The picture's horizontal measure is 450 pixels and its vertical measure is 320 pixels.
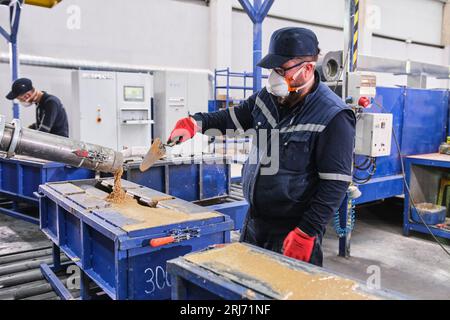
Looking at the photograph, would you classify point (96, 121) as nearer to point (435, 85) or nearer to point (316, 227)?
point (316, 227)

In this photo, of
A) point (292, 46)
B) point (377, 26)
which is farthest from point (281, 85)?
point (377, 26)

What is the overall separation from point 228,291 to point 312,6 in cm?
1147

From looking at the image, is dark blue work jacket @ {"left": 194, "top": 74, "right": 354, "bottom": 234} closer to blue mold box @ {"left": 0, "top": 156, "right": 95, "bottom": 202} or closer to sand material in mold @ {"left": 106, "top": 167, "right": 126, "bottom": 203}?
sand material in mold @ {"left": 106, "top": 167, "right": 126, "bottom": 203}

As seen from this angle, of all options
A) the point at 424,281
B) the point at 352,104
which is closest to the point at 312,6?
the point at 352,104

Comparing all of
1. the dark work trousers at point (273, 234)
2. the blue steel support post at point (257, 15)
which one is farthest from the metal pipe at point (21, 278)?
the blue steel support post at point (257, 15)

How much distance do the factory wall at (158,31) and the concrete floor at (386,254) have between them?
3.91 metres

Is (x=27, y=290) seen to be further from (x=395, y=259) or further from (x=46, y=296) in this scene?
(x=395, y=259)

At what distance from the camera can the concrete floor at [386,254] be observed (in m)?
3.40

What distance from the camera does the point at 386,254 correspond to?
406cm

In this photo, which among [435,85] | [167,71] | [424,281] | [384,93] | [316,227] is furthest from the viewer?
[435,85]

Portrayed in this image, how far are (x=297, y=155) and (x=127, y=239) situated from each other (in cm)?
84

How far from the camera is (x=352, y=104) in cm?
364

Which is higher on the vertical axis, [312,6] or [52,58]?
[312,6]

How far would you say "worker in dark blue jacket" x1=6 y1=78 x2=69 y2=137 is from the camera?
4.12 metres
